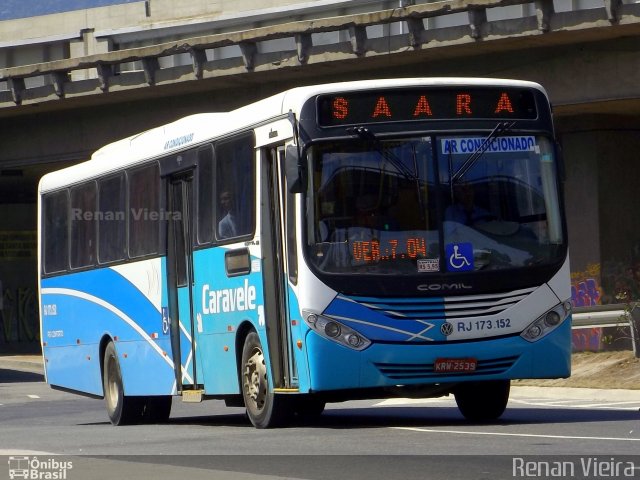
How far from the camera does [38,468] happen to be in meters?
11.7

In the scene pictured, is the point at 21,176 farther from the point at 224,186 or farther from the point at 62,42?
the point at 224,186

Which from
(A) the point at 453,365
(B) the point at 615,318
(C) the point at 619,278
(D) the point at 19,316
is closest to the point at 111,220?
(A) the point at 453,365

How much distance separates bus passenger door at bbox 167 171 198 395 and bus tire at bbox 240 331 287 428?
1.76 meters

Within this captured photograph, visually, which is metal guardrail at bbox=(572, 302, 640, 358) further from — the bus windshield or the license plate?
the license plate

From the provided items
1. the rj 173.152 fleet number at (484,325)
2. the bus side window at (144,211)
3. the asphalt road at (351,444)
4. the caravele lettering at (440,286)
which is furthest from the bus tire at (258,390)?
the bus side window at (144,211)

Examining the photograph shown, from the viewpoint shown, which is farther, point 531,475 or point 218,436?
point 218,436

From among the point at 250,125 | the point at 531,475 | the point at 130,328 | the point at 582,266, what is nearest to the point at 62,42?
the point at 582,266

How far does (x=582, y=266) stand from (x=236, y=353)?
1678 centimetres

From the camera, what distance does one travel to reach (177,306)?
17.8m

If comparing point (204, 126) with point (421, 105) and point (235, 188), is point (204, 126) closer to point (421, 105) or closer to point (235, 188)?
point (235, 188)

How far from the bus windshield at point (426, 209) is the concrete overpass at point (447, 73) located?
1303 centimetres

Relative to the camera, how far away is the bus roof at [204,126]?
48.3 feet

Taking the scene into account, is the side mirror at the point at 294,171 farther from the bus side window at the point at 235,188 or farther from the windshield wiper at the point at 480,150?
the windshield wiper at the point at 480,150

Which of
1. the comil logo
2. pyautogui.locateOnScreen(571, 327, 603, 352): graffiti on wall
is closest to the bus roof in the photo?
the comil logo
